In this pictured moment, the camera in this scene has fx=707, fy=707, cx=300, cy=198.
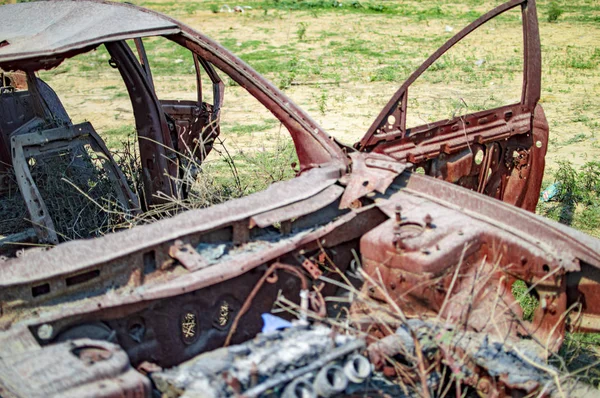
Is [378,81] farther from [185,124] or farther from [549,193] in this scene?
[185,124]

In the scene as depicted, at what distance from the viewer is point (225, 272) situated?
3.17m

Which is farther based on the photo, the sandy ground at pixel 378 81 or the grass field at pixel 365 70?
the sandy ground at pixel 378 81

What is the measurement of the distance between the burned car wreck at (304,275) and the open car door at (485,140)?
16 mm

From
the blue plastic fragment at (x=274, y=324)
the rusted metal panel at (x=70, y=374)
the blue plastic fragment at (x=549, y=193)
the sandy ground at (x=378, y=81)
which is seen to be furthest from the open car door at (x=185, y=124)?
the blue plastic fragment at (x=549, y=193)

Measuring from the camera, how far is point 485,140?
4.72 metres

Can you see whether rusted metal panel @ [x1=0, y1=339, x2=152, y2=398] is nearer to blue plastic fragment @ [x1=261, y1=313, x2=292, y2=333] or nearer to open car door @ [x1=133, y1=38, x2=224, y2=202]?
blue plastic fragment @ [x1=261, y1=313, x2=292, y2=333]

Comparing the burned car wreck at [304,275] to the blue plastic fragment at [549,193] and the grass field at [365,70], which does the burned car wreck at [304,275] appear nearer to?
the grass field at [365,70]

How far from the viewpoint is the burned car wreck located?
2748mm

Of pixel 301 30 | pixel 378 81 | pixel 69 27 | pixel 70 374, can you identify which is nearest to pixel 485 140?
pixel 69 27

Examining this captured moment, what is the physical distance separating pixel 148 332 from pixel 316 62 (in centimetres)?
1118

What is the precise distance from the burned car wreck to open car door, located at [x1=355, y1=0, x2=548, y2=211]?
0.02 meters

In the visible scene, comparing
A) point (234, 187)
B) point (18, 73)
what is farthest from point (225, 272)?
point (18, 73)

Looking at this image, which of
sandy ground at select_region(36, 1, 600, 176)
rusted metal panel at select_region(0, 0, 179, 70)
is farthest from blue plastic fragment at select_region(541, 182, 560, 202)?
rusted metal panel at select_region(0, 0, 179, 70)

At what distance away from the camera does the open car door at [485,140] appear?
176 inches
